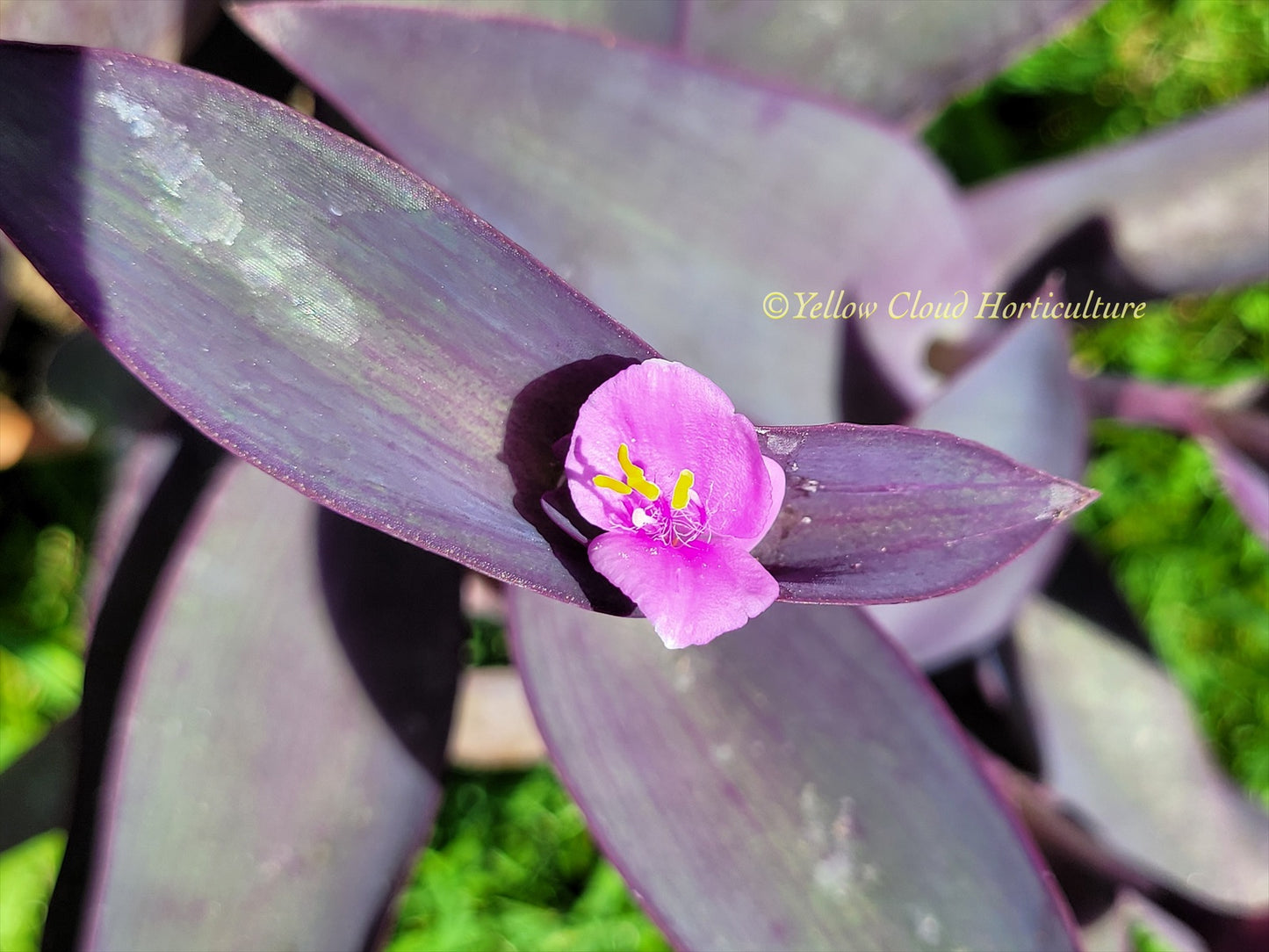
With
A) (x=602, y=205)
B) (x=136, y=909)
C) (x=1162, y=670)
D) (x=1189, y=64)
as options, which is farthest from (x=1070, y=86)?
(x=136, y=909)

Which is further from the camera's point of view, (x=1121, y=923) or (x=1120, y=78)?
(x=1120, y=78)

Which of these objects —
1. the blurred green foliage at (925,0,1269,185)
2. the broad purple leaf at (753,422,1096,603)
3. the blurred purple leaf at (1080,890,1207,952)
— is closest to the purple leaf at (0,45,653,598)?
the broad purple leaf at (753,422,1096,603)

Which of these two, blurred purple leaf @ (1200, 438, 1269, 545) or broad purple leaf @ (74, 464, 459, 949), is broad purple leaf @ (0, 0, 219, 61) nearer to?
broad purple leaf @ (74, 464, 459, 949)

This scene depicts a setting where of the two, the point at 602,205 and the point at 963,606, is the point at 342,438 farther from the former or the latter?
the point at 963,606

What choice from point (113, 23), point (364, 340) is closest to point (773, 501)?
point (364, 340)

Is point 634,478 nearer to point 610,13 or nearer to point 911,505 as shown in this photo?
point 911,505

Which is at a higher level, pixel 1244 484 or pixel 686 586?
pixel 686 586
